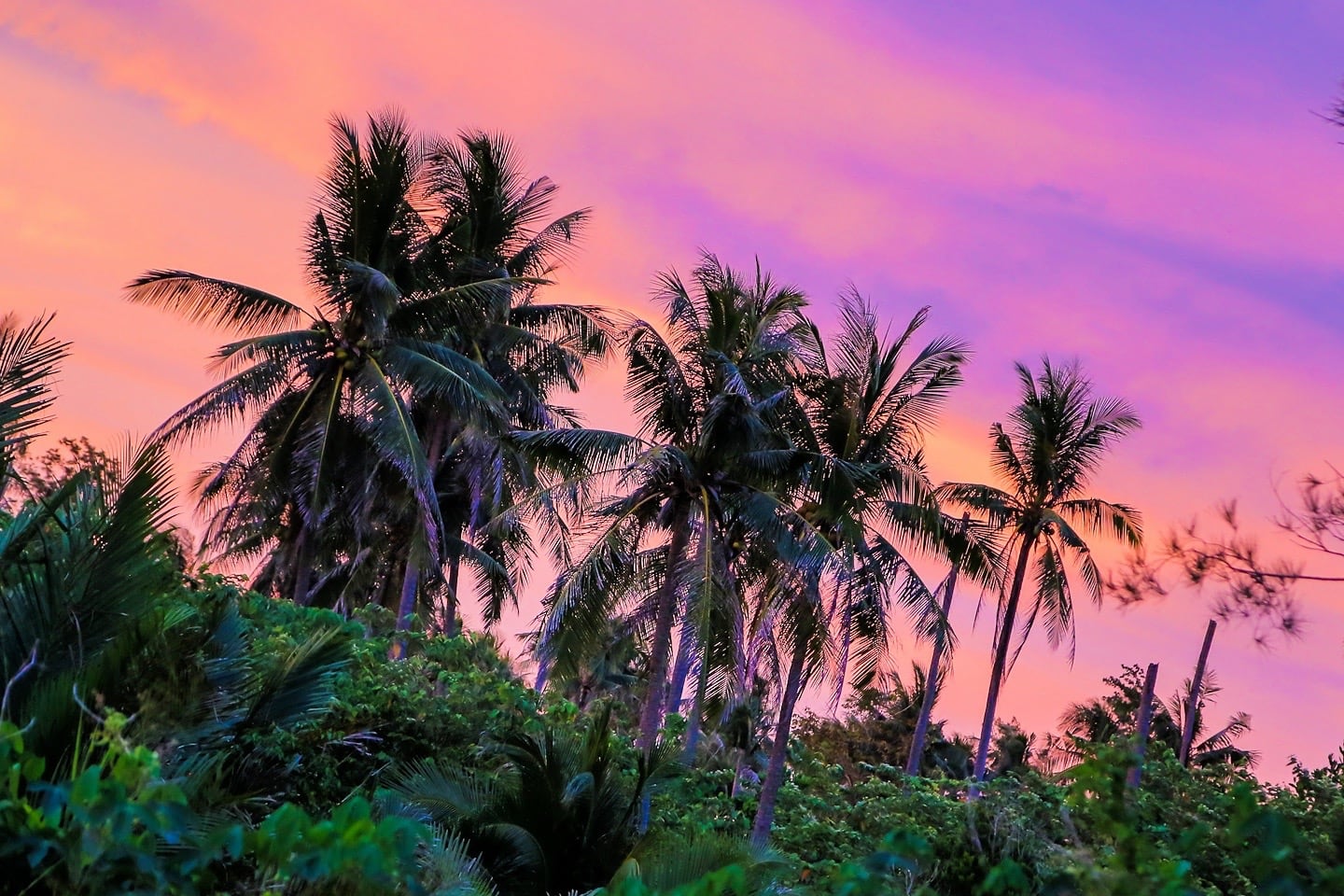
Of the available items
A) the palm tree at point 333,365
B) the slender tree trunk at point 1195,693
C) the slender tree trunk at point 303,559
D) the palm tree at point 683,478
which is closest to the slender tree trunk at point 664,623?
the palm tree at point 683,478

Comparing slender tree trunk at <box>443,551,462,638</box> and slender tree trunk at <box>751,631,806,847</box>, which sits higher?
slender tree trunk at <box>443,551,462,638</box>

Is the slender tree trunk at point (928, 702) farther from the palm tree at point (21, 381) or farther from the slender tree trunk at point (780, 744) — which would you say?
the palm tree at point (21, 381)

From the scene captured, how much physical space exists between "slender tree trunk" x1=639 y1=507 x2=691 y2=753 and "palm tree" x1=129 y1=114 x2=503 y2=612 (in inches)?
181

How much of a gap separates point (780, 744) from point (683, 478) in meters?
4.25

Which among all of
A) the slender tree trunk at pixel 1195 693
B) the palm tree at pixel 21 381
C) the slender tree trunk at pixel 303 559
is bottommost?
the palm tree at pixel 21 381

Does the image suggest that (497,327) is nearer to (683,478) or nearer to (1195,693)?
(683,478)

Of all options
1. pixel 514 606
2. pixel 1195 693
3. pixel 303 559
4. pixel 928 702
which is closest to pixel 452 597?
pixel 514 606

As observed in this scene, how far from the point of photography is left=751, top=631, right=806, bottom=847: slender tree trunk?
16.8 meters

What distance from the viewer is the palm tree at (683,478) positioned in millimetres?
16266

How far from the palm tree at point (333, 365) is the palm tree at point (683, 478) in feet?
12.2

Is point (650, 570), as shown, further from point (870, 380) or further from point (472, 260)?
point (472, 260)

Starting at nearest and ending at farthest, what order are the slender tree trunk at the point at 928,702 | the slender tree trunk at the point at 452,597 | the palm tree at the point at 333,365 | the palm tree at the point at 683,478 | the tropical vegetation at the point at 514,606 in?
1. the tropical vegetation at the point at 514,606
2. the palm tree at the point at 683,478
3. the palm tree at the point at 333,365
4. the slender tree trunk at the point at 928,702
5. the slender tree trunk at the point at 452,597

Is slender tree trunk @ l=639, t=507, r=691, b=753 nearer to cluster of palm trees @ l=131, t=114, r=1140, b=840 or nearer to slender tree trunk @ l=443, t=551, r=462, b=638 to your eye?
cluster of palm trees @ l=131, t=114, r=1140, b=840

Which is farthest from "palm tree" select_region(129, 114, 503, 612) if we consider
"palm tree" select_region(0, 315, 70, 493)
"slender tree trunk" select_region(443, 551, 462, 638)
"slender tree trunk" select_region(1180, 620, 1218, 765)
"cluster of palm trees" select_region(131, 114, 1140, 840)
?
"slender tree trunk" select_region(1180, 620, 1218, 765)
